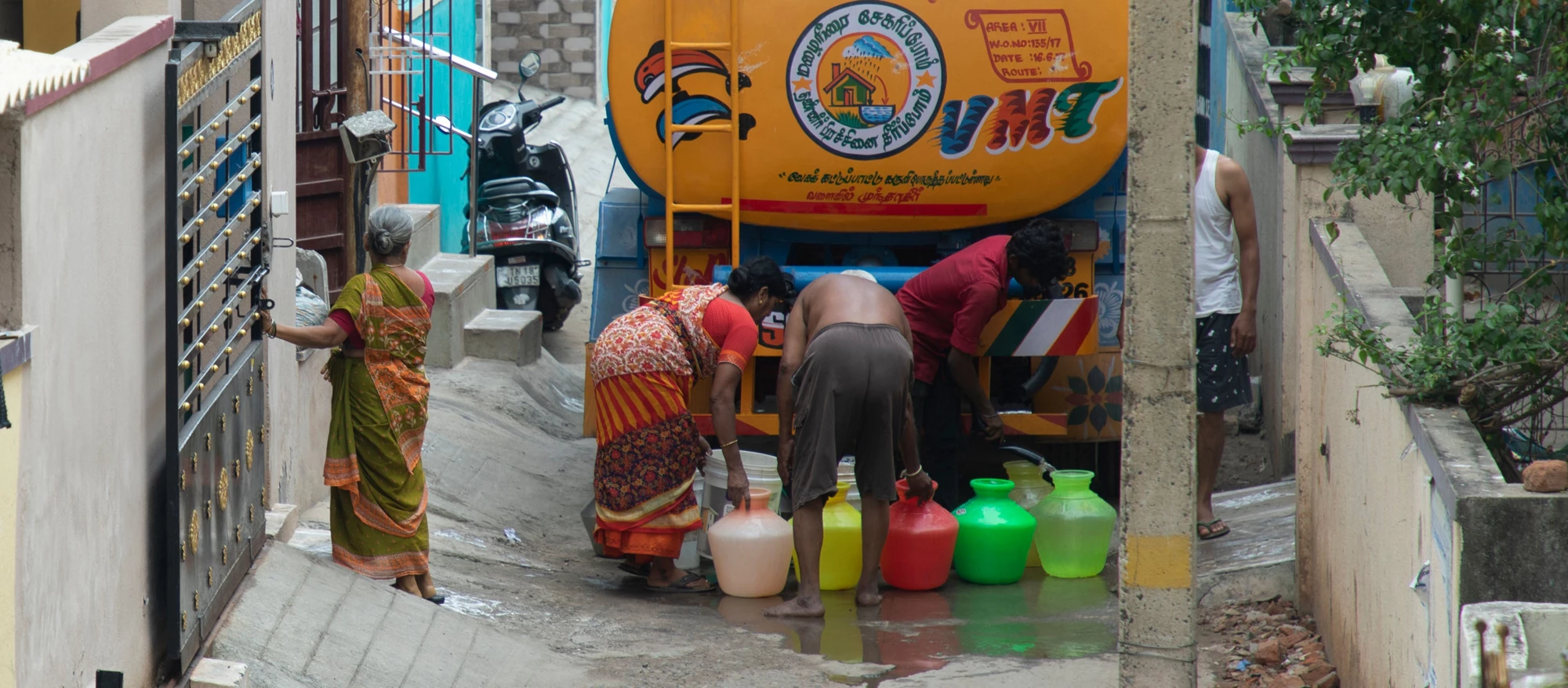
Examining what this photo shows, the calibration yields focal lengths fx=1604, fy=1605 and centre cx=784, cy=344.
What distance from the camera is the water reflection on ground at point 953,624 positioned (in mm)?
5094

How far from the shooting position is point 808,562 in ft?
18.1

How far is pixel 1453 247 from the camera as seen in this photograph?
3.77m

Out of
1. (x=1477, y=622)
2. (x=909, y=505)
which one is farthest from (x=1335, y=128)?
(x=1477, y=622)

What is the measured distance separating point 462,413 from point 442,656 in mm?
3329

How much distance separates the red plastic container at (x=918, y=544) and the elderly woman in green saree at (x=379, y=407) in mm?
1722

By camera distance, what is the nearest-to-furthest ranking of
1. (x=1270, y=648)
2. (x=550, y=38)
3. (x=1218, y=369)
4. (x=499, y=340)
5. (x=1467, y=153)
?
(x=1467, y=153)
(x=1270, y=648)
(x=1218, y=369)
(x=499, y=340)
(x=550, y=38)

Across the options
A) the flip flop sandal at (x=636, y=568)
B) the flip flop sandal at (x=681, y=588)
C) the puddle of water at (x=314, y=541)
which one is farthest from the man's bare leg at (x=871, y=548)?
the puddle of water at (x=314, y=541)

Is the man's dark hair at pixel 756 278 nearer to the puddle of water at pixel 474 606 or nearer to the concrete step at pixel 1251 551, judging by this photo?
the puddle of water at pixel 474 606

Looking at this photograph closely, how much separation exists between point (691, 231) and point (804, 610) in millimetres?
1716

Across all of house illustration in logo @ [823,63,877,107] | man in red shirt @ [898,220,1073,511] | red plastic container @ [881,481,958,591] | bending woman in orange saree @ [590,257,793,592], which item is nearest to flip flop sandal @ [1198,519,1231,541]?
man in red shirt @ [898,220,1073,511]

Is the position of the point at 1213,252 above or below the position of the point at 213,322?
above

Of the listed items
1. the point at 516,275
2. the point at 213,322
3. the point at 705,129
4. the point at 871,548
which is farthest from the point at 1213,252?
the point at 516,275

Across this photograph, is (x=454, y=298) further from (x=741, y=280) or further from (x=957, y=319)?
(x=957, y=319)

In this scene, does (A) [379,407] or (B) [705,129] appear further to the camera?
(B) [705,129]
